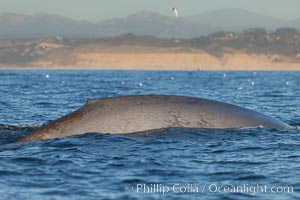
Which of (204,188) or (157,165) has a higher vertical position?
(157,165)

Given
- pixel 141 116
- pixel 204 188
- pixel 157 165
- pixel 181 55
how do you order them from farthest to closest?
pixel 181 55 < pixel 141 116 < pixel 157 165 < pixel 204 188

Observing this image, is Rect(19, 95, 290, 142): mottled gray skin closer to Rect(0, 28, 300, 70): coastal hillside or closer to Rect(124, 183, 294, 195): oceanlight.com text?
Rect(124, 183, 294, 195): oceanlight.com text

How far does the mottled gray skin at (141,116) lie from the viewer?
14750mm

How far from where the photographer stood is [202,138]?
50.1 feet

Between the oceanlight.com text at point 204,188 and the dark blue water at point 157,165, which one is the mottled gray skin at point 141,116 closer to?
the dark blue water at point 157,165

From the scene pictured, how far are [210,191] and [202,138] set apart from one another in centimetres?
392

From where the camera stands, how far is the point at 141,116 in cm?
1499

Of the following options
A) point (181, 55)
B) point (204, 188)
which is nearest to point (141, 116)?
point (204, 188)

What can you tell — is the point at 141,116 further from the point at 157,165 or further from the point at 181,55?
the point at 181,55

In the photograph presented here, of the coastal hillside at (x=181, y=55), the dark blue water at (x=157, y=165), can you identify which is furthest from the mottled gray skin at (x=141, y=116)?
the coastal hillside at (x=181, y=55)

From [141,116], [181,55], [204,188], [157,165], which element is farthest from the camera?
[181,55]

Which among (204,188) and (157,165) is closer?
(204,188)

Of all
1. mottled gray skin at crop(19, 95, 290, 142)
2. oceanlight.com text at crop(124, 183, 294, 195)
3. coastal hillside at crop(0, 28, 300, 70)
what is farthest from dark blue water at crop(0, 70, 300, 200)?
coastal hillside at crop(0, 28, 300, 70)

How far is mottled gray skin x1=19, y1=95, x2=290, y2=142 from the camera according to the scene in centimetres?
1475
